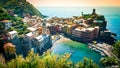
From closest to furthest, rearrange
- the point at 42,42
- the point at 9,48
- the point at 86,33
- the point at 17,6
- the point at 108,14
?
the point at 9,48, the point at 42,42, the point at 86,33, the point at 17,6, the point at 108,14

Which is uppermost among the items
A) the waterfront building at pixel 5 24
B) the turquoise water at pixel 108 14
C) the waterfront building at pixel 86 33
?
the waterfront building at pixel 5 24

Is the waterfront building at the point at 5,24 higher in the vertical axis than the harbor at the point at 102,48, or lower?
higher

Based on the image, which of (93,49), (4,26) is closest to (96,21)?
(93,49)

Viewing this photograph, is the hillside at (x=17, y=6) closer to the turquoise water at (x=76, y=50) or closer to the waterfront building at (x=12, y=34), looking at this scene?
the turquoise water at (x=76, y=50)

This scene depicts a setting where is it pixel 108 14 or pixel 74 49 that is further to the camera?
pixel 108 14

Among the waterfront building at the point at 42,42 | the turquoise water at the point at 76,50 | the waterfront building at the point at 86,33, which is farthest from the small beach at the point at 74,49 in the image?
the waterfront building at the point at 86,33

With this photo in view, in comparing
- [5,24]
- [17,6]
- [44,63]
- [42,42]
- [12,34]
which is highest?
[17,6]

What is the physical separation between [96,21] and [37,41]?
5876 mm

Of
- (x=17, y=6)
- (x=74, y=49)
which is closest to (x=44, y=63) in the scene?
(x=74, y=49)

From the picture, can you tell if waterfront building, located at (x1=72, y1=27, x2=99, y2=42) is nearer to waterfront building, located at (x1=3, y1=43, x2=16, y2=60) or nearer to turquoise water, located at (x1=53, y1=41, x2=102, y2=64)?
turquoise water, located at (x1=53, y1=41, x2=102, y2=64)

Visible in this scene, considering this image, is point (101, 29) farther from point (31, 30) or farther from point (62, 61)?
point (62, 61)

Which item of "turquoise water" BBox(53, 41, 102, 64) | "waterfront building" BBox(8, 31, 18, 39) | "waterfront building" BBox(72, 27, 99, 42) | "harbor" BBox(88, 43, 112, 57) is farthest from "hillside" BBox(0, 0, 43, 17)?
"harbor" BBox(88, 43, 112, 57)

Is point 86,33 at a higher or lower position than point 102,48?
higher

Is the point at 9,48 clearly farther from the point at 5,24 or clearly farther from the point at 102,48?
the point at 102,48
